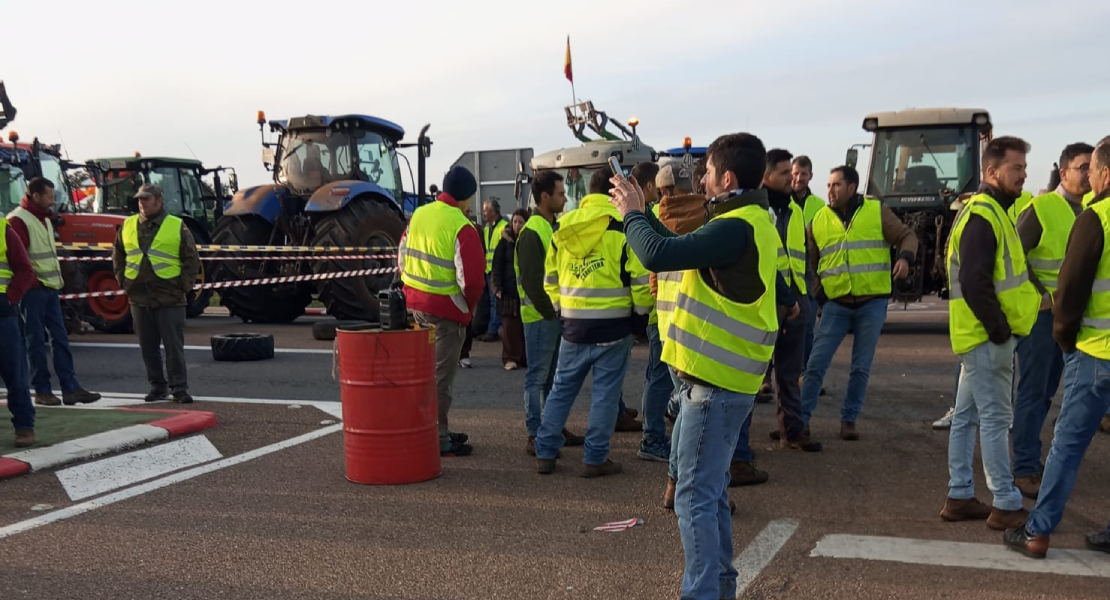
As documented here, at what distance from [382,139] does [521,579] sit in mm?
12413

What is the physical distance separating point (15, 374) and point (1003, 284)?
611 cm

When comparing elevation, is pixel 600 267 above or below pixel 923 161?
below

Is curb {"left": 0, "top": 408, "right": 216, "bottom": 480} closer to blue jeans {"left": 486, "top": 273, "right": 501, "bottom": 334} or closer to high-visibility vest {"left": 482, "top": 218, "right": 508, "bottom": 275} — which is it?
high-visibility vest {"left": 482, "top": 218, "right": 508, "bottom": 275}

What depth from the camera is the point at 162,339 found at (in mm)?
8266

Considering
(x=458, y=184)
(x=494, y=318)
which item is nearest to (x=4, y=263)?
(x=458, y=184)

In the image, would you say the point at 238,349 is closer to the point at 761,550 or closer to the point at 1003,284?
the point at 761,550

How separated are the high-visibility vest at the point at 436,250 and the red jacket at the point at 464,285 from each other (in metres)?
0.04

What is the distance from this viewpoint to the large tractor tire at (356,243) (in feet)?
45.9

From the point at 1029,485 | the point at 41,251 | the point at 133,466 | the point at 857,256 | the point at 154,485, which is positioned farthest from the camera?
the point at 41,251

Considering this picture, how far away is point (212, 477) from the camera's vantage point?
18.8 feet

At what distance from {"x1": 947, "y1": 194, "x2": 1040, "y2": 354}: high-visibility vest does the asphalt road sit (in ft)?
3.18

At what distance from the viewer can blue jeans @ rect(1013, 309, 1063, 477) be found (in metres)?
5.18

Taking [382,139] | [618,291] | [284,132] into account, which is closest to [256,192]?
[284,132]

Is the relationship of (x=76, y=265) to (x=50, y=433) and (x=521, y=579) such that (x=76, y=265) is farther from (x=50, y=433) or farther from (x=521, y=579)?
(x=521, y=579)
